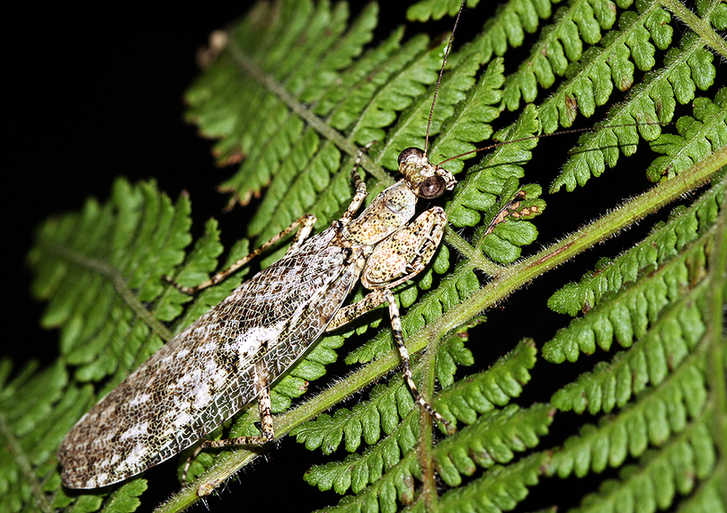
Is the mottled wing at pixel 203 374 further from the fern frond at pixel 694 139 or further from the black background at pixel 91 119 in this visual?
the fern frond at pixel 694 139

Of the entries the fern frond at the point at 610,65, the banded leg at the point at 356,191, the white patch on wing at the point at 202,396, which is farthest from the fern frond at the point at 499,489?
the banded leg at the point at 356,191

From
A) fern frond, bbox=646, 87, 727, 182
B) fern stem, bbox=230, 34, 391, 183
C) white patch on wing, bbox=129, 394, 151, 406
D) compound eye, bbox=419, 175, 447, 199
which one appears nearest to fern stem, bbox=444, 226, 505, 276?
compound eye, bbox=419, 175, 447, 199

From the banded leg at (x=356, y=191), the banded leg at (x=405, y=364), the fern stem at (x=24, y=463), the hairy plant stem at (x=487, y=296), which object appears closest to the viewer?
the banded leg at (x=405, y=364)

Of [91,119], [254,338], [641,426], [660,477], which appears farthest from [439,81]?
[91,119]

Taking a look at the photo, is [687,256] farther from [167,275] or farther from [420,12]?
[167,275]

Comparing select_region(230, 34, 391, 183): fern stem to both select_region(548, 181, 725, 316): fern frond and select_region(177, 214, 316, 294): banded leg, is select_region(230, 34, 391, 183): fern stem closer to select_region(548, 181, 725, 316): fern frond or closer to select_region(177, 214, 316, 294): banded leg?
select_region(177, 214, 316, 294): banded leg

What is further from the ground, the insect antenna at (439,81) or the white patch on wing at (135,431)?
the insect antenna at (439,81)
